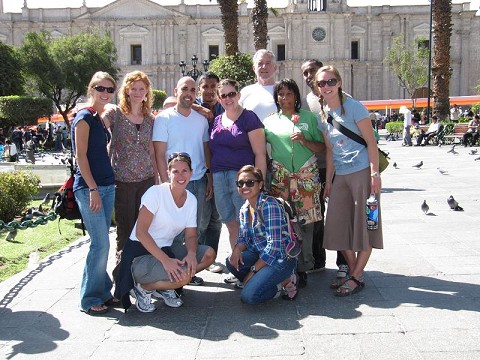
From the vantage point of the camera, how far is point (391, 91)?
149ft

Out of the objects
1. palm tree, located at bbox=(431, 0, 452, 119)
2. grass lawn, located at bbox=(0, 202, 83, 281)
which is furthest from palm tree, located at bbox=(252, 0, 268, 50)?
grass lawn, located at bbox=(0, 202, 83, 281)

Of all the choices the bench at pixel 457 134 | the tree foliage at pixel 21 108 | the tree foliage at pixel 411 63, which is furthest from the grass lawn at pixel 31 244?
the tree foliage at pixel 411 63

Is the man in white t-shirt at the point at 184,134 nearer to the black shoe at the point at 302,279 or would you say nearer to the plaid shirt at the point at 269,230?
the plaid shirt at the point at 269,230

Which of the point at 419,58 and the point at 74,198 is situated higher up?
the point at 419,58

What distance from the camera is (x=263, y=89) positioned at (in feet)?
15.0

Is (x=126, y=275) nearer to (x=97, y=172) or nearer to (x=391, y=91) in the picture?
(x=97, y=172)

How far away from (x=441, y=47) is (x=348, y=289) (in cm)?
1754

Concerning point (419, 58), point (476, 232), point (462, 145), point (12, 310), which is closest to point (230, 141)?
point (12, 310)

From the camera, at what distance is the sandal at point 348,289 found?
3930 millimetres

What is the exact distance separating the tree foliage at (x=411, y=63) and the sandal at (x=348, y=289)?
3657 centimetres

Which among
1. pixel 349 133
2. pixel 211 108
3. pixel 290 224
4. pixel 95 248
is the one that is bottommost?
pixel 95 248

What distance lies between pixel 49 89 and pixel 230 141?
28492 mm

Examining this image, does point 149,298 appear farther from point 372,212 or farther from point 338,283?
point 372,212

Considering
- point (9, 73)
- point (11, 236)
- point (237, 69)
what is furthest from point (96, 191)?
point (9, 73)
